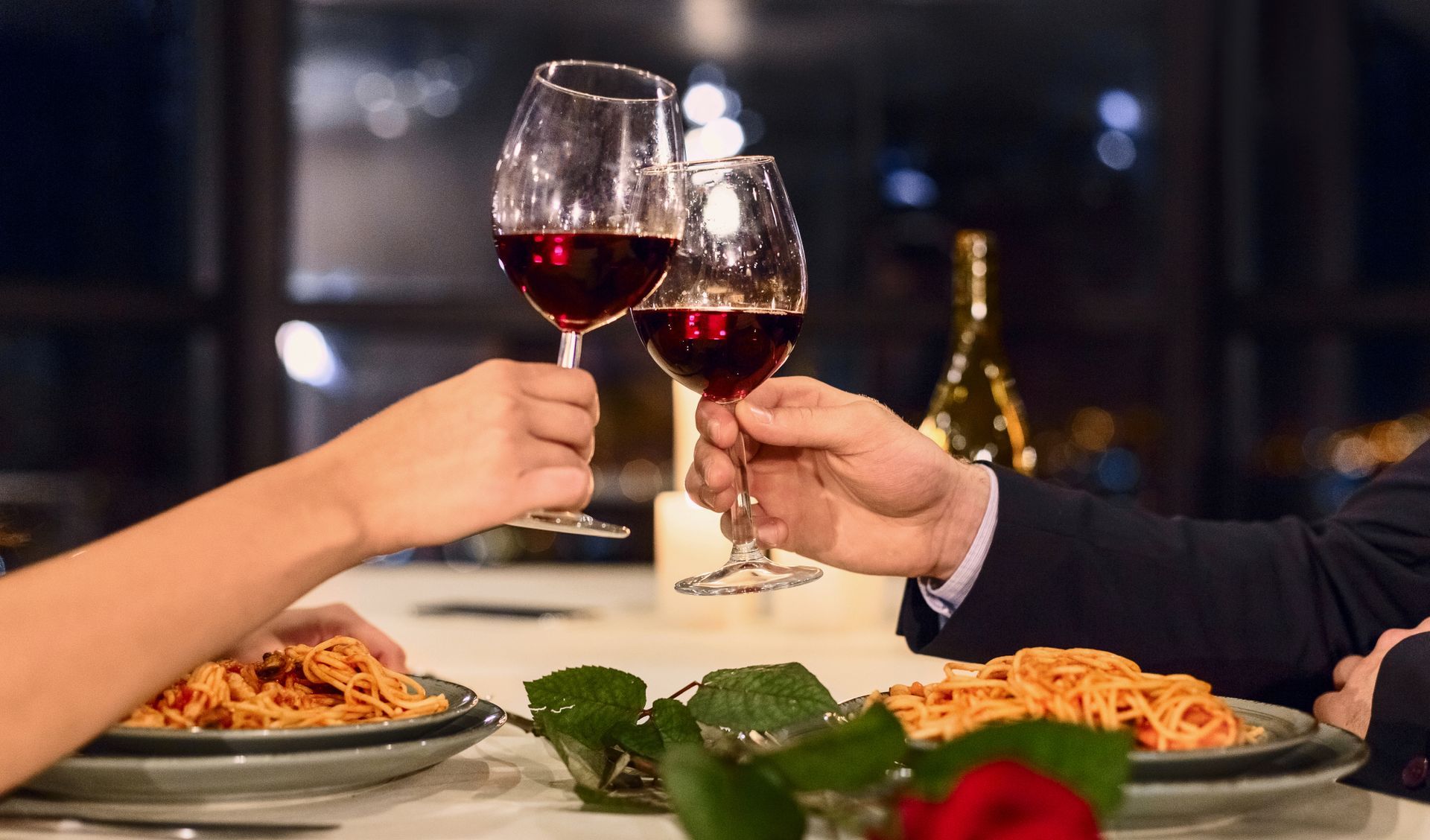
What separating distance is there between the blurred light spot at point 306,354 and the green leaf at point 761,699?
304cm

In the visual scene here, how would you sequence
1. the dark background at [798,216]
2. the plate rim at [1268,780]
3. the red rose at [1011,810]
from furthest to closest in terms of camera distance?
the dark background at [798,216] < the plate rim at [1268,780] < the red rose at [1011,810]

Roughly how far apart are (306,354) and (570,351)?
3.07 m

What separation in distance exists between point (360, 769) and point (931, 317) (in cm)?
301

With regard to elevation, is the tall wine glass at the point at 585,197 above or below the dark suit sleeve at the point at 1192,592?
above

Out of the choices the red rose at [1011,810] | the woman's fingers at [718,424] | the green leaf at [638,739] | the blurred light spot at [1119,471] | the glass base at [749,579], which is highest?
the woman's fingers at [718,424]

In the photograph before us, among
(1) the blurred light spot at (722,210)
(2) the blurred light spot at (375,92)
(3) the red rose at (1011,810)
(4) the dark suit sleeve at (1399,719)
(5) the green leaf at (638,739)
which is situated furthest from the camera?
(2) the blurred light spot at (375,92)

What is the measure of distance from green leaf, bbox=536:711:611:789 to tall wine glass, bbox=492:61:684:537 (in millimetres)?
157

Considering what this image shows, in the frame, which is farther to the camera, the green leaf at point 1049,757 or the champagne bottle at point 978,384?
the champagne bottle at point 978,384

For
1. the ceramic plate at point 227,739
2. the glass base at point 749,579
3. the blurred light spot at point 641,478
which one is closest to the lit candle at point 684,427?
the glass base at point 749,579

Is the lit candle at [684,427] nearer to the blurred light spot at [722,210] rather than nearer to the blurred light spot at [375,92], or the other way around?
the blurred light spot at [722,210]

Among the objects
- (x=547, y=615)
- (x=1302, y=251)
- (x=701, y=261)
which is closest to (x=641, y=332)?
(x=701, y=261)

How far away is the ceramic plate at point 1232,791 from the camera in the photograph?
2.06 ft

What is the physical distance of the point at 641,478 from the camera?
4105 mm

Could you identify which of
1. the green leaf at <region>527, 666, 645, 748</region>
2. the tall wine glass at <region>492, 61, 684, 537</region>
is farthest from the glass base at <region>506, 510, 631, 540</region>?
the green leaf at <region>527, 666, 645, 748</region>
